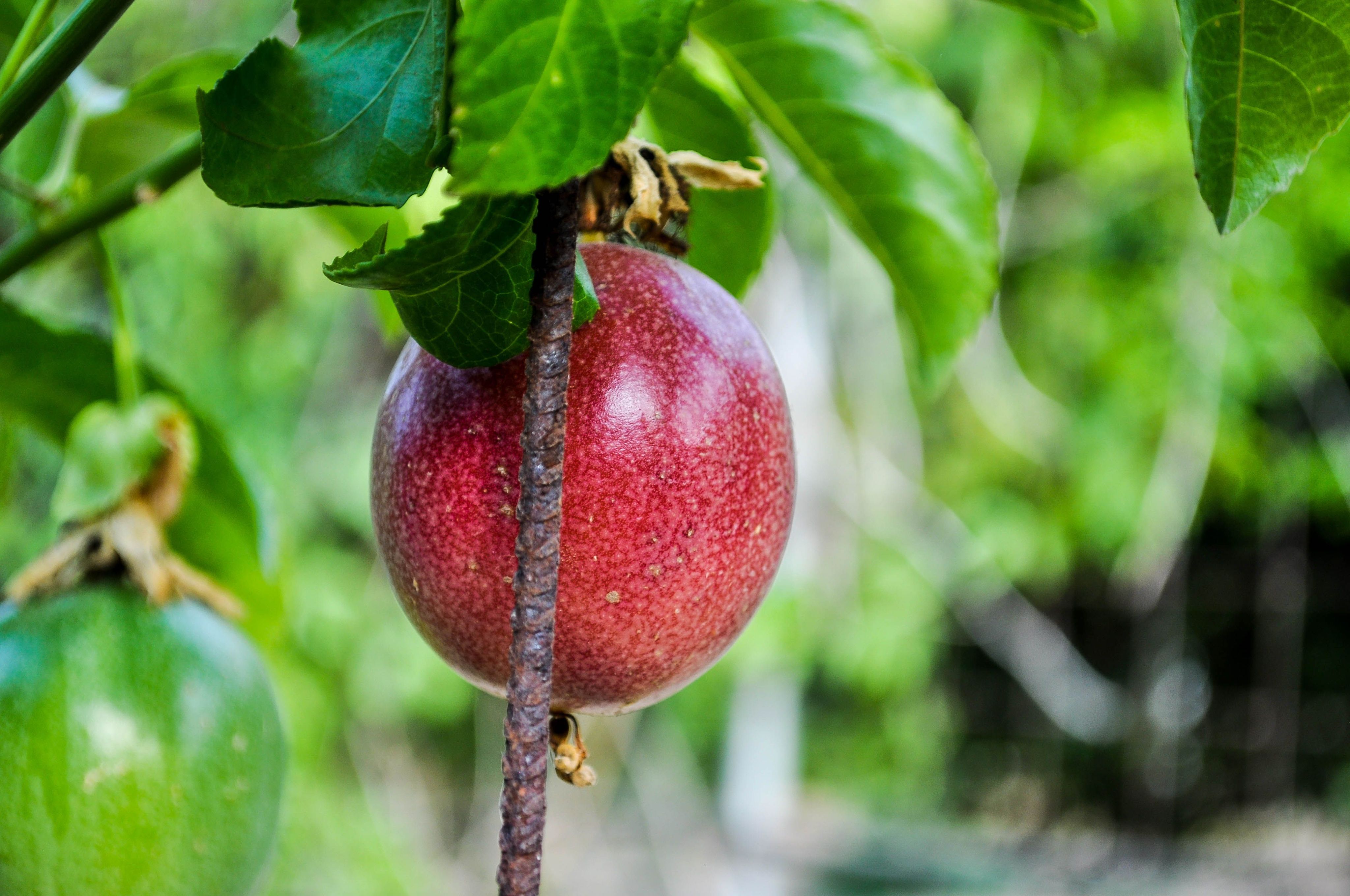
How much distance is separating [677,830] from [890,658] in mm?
737

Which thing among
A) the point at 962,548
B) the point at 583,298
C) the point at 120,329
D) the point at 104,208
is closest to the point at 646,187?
the point at 583,298

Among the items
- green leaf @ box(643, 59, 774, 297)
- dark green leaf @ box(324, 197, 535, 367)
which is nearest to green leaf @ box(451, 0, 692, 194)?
Answer: dark green leaf @ box(324, 197, 535, 367)

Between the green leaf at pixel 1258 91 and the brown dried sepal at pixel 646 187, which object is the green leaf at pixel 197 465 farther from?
the green leaf at pixel 1258 91

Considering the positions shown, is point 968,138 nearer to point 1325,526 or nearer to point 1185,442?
point 1185,442

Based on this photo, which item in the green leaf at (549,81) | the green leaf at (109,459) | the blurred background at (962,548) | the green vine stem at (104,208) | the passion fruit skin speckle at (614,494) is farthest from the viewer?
the blurred background at (962,548)

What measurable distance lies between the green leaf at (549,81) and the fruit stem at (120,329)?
1.51 feet

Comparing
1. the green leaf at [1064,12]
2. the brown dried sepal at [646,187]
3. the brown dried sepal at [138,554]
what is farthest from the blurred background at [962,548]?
the green leaf at [1064,12]

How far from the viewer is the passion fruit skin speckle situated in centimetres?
37

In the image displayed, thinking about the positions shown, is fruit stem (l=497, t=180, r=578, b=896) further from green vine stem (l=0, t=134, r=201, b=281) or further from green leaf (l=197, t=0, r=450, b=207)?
green vine stem (l=0, t=134, r=201, b=281)

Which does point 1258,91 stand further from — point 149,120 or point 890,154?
point 149,120

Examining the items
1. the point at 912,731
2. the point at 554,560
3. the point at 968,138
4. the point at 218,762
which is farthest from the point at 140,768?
the point at 912,731

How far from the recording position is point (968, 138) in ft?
2.05

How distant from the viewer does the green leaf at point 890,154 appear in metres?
0.59

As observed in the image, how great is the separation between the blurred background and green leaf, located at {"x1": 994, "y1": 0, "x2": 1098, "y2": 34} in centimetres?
173
